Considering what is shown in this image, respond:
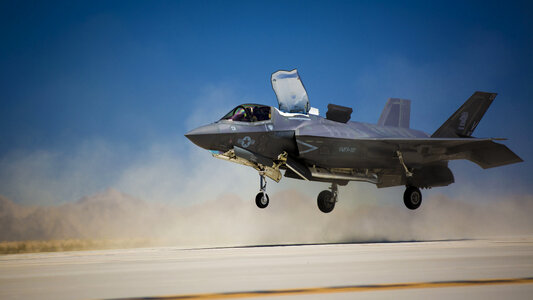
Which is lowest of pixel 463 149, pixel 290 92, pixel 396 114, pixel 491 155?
pixel 491 155

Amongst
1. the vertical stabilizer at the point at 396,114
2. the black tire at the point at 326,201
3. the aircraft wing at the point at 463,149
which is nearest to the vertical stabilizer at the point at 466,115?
the aircraft wing at the point at 463,149

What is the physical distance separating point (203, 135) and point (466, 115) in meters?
11.2

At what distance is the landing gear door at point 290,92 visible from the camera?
17.0 m

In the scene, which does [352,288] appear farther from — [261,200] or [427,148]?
[427,148]

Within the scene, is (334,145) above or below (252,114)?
below

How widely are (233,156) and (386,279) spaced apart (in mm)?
10415

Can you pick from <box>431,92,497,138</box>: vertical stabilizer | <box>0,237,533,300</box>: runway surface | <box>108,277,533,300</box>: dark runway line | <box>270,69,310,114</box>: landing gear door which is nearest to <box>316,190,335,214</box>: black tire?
<box>270,69,310,114</box>: landing gear door

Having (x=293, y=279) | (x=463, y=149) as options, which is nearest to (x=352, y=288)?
(x=293, y=279)

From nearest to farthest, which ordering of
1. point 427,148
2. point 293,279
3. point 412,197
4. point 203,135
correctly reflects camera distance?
point 293,279
point 203,135
point 427,148
point 412,197

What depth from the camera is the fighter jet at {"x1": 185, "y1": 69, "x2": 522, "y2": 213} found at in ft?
53.5

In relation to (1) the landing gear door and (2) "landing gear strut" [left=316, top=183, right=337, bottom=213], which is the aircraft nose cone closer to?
(1) the landing gear door

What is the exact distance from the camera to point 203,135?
1566cm

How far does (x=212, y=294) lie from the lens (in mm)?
5359

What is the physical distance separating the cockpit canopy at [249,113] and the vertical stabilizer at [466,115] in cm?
768
